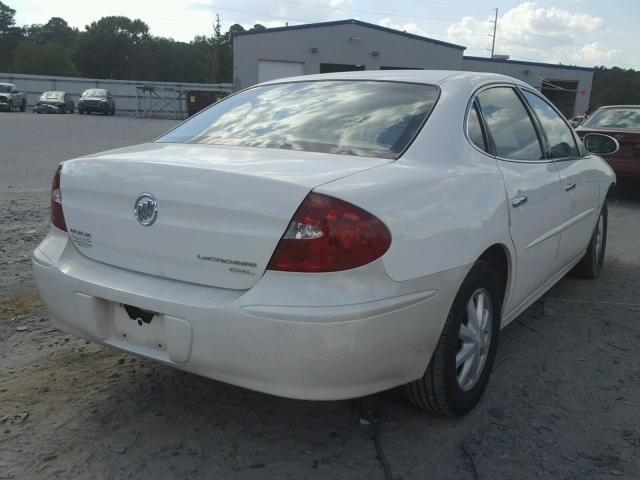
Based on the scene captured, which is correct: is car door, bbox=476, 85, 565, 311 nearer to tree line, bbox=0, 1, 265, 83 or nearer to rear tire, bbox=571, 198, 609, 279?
rear tire, bbox=571, 198, 609, 279

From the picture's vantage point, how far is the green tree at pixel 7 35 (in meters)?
95.4

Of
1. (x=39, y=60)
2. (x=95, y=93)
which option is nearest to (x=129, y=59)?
(x=39, y=60)

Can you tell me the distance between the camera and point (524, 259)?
3184 millimetres

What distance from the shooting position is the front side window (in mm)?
3896

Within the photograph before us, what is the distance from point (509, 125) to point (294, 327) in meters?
2.01

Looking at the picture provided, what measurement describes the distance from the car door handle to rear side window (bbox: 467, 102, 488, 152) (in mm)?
286

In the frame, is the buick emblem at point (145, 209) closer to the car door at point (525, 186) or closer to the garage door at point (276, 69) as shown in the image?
the car door at point (525, 186)

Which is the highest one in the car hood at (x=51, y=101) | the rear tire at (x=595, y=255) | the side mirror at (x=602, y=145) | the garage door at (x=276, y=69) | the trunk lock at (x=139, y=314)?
the garage door at (x=276, y=69)

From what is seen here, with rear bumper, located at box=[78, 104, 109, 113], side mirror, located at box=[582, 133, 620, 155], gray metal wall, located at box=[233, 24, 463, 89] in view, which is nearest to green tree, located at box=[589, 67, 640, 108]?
gray metal wall, located at box=[233, 24, 463, 89]

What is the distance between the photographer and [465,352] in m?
2.76

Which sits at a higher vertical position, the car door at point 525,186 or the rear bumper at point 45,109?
the car door at point 525,186

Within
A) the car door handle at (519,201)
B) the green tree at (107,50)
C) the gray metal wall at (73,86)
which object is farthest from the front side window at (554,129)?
the green tree at (107,50)

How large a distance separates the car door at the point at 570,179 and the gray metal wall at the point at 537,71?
38398mm

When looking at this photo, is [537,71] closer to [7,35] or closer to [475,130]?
[475,130]
